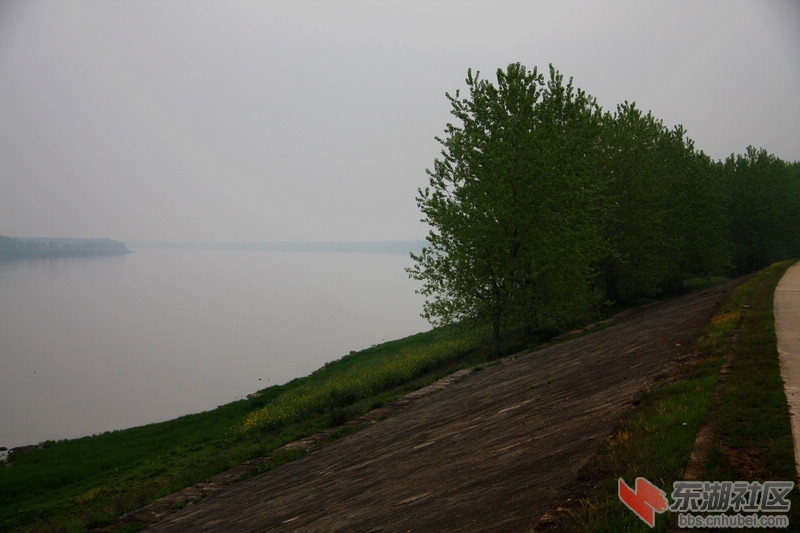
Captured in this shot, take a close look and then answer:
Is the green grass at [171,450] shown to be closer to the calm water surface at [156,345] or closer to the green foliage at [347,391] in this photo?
the green foliage at [347,391]

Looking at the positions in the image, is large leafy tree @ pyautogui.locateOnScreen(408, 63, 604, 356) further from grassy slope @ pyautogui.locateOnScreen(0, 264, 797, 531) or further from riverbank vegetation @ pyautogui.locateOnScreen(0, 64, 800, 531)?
grassy slope @ pyautogui.locateOnScreen(0, 264, 797, 531)

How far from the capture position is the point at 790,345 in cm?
1073

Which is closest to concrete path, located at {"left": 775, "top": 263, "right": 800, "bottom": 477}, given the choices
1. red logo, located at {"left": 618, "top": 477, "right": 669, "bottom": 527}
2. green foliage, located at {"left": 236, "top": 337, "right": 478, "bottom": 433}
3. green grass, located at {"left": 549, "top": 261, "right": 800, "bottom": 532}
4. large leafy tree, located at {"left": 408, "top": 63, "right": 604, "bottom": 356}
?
green grass, located at {"left": 549, "top": 261, "right": 800, "bottom": 532}

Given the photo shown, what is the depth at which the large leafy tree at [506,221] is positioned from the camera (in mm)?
27859

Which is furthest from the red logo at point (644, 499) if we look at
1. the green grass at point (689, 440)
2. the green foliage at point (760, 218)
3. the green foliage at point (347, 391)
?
the green foliage at point (760, 218)

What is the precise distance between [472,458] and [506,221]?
1999cm

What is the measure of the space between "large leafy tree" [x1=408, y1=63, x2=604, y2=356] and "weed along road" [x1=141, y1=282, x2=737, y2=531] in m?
9.72

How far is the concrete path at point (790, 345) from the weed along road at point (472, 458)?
2014mm

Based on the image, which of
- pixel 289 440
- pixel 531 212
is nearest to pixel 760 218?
pixel 531 212

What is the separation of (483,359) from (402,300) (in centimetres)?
9484

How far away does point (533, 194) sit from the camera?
93.9ft

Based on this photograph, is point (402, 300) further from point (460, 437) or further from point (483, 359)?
point (460, 437)

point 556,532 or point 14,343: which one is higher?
point 14,343

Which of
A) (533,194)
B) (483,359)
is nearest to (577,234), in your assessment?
(533,194)
